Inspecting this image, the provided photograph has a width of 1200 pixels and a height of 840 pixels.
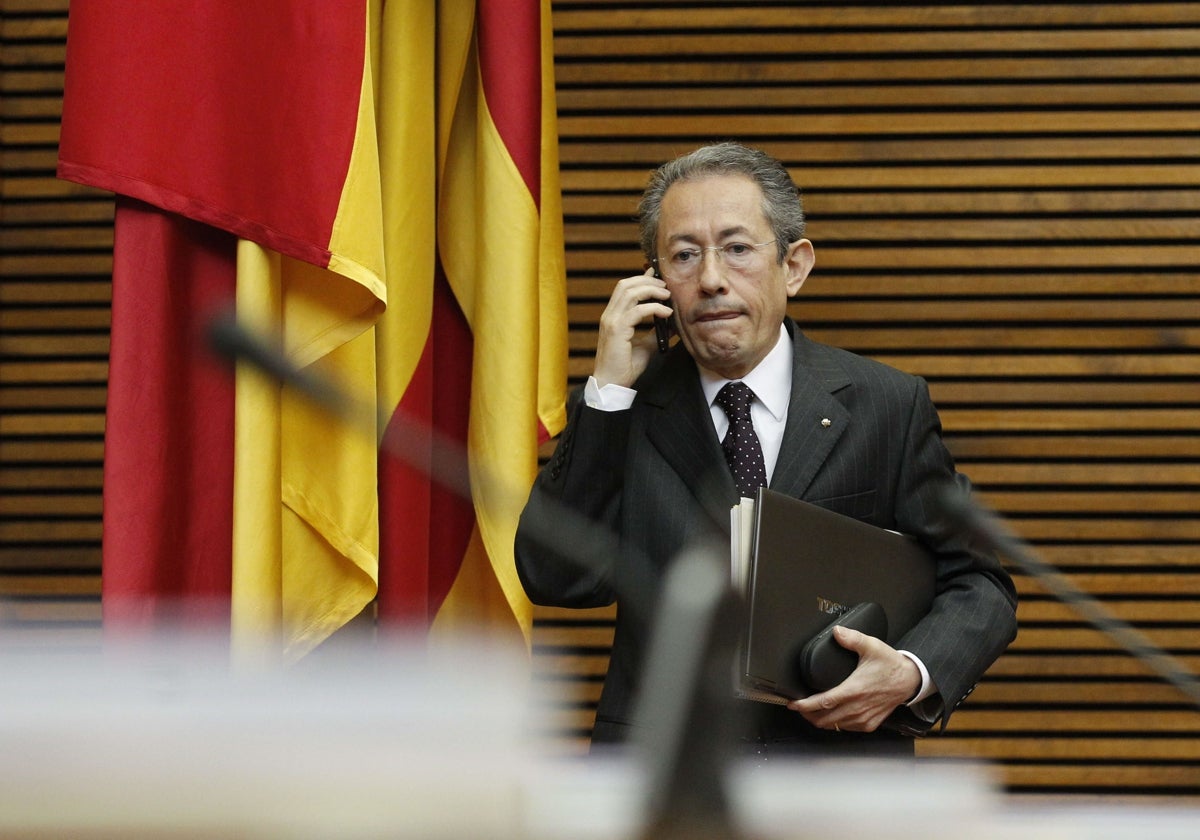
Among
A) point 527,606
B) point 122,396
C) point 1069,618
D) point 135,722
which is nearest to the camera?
point 135,722

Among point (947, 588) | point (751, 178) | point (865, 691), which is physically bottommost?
point (865, 691)

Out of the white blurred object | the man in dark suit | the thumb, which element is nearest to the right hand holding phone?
the man in dark suit

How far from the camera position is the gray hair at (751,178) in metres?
2.37

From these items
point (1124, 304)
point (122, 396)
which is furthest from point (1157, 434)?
point (122, 396)

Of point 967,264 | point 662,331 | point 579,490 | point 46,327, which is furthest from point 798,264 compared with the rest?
point 46,327

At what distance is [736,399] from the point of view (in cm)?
232

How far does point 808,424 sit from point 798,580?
327 millimetres

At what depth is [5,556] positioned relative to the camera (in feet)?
12.3

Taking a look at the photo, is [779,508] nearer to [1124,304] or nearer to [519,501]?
[519,501]

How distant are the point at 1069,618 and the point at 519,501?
2725 mm

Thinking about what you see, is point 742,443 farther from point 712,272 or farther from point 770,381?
point 712,272

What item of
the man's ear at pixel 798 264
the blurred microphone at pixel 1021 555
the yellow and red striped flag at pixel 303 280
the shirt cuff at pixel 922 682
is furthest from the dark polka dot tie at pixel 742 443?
the blurred microphone at pixel 1021 555

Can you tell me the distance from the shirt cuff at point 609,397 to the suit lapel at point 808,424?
268 millimetres

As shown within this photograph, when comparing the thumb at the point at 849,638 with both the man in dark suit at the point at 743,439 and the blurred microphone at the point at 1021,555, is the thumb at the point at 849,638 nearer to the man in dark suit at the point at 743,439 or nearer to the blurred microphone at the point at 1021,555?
the man in dark suit at the point at 743,439
